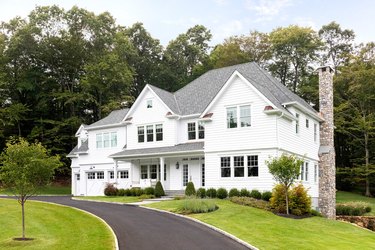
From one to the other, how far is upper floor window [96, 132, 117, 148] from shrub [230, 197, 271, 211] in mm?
16369

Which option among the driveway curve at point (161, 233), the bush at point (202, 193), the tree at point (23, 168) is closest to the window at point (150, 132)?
the bush at point (202, 193)

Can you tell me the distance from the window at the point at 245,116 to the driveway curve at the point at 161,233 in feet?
30.0

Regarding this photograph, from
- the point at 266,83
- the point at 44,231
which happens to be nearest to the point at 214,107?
the point at 266,83

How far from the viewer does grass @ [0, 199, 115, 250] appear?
1369cm

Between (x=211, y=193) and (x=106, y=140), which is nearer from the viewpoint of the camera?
(x=211, y=193)

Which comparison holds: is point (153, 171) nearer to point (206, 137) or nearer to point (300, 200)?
point (206, 137)

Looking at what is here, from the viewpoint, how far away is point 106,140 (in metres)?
38.8

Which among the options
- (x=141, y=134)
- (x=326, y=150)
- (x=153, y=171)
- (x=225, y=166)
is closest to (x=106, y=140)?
(x=141, y=134)

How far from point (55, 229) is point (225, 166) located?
1388 centimetres

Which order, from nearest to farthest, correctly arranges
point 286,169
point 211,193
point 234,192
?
1. point 286,169
2. point 234,192
3. point 211,193

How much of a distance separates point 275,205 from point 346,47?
139ft

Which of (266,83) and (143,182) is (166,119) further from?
(266,83)

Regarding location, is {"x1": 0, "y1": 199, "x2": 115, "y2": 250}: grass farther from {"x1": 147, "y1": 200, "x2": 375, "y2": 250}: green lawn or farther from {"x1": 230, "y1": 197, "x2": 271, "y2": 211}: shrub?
{"x1": 230, "y1": 197, "x2": 271, "y2": 211}: shrub

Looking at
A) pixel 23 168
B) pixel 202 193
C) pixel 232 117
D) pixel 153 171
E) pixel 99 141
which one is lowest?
pixel 202 193
